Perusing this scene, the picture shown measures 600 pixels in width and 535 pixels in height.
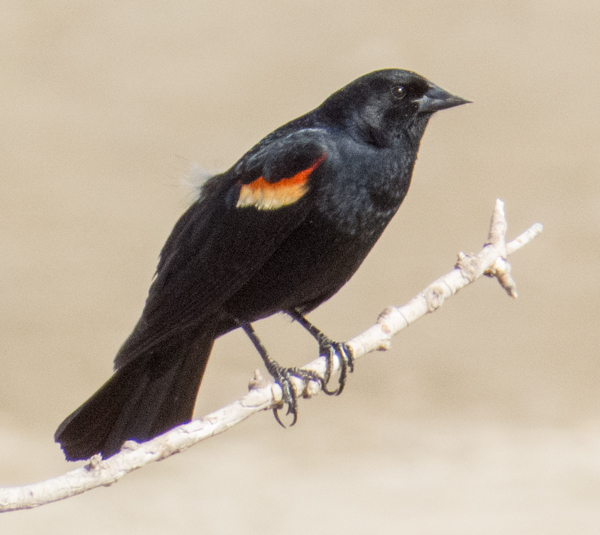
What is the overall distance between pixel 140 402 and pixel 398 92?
104 cm

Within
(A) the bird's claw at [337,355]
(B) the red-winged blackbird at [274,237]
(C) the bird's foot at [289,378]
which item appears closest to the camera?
(B) the red-winged blackbird at [274,237]

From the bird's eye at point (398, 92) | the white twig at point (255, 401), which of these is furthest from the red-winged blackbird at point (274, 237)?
the white twig at point (255, 401)

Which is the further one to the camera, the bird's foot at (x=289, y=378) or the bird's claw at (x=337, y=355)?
the bird's claw at (x=337, y=355)

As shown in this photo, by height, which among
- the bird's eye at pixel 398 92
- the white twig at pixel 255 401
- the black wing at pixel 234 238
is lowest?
the white twig at pixel 255 401

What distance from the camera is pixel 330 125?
198cm

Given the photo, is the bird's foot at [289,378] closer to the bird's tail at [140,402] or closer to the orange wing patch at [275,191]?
the bird's tail at [140,402]

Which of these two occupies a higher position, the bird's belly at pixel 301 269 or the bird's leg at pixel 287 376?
the bird's belly at pixel 301 269

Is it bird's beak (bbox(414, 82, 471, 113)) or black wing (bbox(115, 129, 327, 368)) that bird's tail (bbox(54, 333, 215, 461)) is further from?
bird's beak (bbox(414, 82, 471, 113))

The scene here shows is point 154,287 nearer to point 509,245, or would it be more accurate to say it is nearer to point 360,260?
point 360,260

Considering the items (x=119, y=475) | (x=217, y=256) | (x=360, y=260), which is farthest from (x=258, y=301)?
(x=119, y=475)

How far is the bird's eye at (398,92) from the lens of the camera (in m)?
1.97

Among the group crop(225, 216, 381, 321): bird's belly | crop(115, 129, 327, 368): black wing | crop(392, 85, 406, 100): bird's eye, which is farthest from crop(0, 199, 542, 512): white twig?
crop(392, 85, 406, 100): bird's eye

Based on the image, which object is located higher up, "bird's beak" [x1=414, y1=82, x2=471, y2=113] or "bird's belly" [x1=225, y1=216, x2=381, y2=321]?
"bird's beak" [x1=414, y1=82, x2=471, y2=113]

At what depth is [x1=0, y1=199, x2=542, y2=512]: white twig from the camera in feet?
4.47
